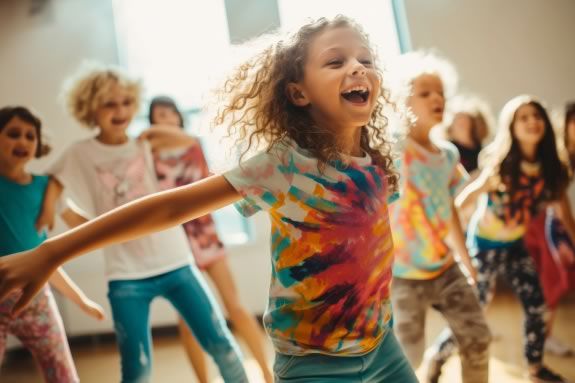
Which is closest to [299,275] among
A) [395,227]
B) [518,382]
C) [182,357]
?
[395,227]

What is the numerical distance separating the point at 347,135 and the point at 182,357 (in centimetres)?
187

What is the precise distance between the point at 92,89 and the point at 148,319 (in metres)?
0.77

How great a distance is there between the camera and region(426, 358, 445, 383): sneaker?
1.53 meters

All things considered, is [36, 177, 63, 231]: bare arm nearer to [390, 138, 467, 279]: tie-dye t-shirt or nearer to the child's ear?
the child's ear

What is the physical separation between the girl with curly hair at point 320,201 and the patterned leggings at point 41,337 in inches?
27.0

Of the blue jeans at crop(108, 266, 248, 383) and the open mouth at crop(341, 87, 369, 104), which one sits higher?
the open mouth at crop(341, 87, 369, 104)

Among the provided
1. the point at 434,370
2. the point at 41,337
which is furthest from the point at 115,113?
the point at 434,370

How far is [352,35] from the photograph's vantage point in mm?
893

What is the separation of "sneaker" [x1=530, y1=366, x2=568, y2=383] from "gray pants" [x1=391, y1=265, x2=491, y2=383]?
534mm

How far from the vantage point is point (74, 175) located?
149 centimetres

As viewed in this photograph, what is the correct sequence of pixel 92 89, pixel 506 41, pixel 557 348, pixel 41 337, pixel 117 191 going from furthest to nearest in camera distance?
pixel 506 41 → pixel 557 348 → pixel 92 89 → pixel 117 191 → pixel 41 337

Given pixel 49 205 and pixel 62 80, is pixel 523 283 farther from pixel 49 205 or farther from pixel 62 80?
pixel 62 80

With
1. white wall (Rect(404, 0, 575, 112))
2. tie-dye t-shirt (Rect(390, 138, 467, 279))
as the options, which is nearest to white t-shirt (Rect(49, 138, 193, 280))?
tie-dye t-shirt (Rect(390, 138, 467, 279))

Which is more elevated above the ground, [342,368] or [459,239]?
[459,239]
